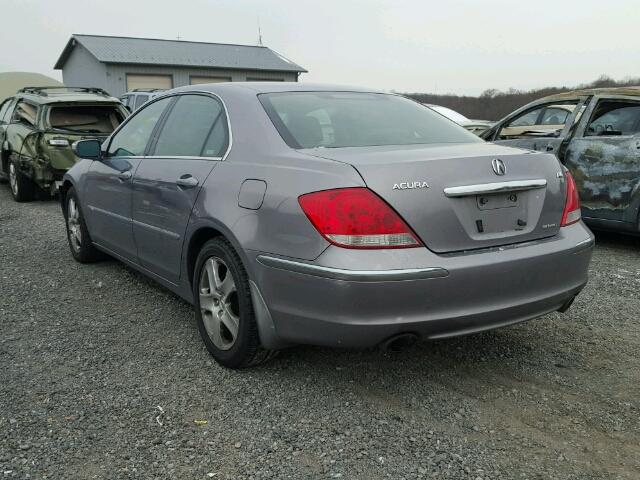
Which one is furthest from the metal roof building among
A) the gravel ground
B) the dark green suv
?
the gravel ground

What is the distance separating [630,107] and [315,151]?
4269 mm

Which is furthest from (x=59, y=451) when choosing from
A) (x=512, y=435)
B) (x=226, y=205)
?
(x=512, y=435)

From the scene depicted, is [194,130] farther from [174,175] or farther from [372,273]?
[372,273]

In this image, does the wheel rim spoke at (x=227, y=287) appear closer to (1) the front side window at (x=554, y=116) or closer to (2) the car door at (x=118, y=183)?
(2) the car door at (x=118, y=183)

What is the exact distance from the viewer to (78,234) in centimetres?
540

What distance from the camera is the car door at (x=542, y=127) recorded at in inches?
247

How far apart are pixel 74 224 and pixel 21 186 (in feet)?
15.2

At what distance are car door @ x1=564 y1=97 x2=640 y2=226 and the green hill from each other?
42.8m

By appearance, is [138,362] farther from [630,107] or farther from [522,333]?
[630,107]

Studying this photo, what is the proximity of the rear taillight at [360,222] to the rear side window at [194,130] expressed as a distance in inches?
38.8

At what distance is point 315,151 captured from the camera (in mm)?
2906

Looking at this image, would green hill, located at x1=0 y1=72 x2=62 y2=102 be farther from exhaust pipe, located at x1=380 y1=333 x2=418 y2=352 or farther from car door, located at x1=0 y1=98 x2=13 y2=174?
exhaust pipe, located at x1=380 y1=333 x2=418 y2=352

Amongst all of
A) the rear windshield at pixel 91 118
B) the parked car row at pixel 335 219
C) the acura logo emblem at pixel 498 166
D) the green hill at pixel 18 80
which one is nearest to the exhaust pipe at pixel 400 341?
the parked car row at pixel 335 219

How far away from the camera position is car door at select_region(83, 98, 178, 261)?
13.7 feet
